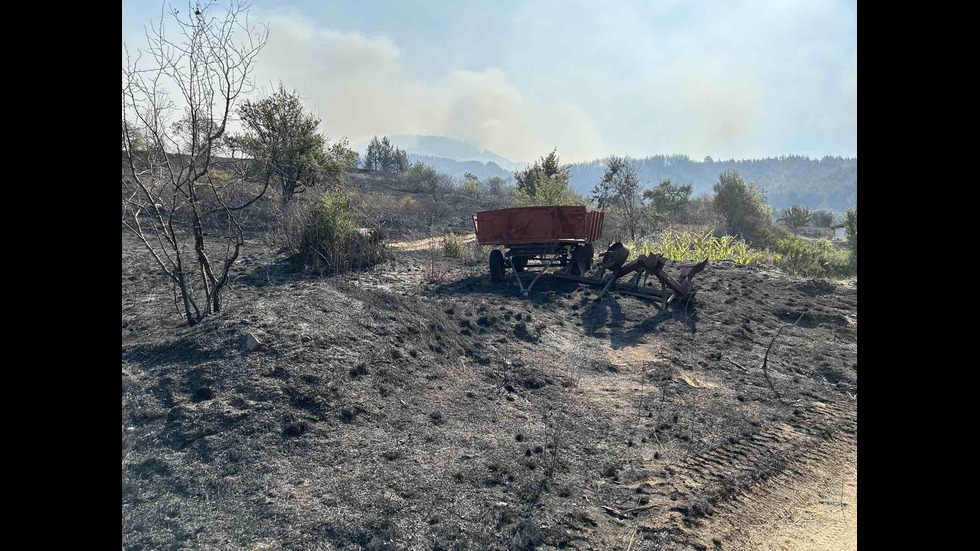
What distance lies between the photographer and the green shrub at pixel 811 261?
48.2 ft

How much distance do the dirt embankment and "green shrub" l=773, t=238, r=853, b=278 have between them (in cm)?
692

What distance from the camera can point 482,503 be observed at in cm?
370

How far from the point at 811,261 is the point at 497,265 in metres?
9.96

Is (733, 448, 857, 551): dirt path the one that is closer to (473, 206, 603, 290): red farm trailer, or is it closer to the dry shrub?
(473, 206, 603, 290): red farm trailer

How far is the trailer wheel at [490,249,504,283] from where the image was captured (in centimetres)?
1119

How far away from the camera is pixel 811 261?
611 inches

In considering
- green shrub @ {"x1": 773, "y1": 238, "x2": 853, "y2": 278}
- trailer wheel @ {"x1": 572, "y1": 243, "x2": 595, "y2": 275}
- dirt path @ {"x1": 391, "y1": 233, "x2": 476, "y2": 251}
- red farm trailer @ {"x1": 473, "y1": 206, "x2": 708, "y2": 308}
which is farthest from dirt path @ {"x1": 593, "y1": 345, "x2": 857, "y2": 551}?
dirt path @ {"x1": 391, "y1": 233, "x2": 476, "y2": 251}

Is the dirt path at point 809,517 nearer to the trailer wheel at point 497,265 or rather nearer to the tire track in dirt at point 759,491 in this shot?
the tire track in dirt at point 759,491

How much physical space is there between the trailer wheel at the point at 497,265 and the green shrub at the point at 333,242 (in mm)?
2446

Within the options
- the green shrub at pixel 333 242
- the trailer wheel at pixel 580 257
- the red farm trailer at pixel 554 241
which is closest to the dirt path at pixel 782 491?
the red farm trailer at pixel 554 241

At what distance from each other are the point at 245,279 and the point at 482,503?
6609mm

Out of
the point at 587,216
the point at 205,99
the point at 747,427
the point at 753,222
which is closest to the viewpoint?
the point at 747,427
